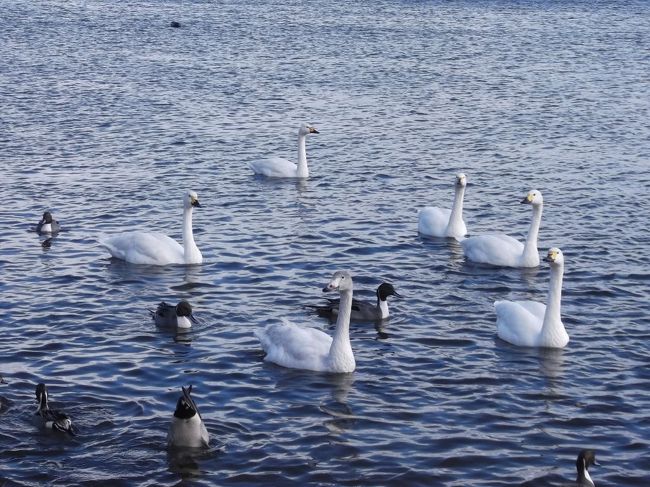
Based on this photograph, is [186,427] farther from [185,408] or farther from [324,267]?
[324,267]

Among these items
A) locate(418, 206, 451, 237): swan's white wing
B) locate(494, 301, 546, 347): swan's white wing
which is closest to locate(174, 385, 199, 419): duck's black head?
locate(494, 301, 546, 347): swan's white wing

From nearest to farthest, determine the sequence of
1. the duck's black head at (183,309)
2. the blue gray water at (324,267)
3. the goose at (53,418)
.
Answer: the goose at (53,418) < the blue gray water at (324,267) < the duck's black head at (183,309)

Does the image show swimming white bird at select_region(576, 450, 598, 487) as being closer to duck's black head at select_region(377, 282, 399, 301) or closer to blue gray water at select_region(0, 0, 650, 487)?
blue gray water at select_region(0, 0, 650, 487)

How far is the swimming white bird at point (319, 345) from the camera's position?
16359 millimetres

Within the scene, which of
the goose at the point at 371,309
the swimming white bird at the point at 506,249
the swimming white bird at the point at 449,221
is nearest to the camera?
the goose at the point at 371,309

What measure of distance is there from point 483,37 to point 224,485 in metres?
48.3

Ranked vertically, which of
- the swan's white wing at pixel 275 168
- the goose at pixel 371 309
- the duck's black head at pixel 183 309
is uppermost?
the swan's white wing at pixel 275 168

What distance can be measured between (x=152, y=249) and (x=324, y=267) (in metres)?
2.94

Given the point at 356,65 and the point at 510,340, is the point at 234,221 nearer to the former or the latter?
the point at 510,340

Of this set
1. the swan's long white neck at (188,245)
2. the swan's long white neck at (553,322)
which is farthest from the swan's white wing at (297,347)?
the swan's long white neck at (188,245)

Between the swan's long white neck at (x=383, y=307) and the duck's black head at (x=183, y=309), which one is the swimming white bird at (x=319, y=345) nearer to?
the duck's black head at (x=183, y=309)

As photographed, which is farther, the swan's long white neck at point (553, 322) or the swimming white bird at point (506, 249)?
the swimming white bird at point (506, 249)

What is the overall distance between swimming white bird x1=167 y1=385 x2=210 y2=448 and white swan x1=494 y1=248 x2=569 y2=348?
217 inches

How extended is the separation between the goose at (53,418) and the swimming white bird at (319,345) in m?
3.42
